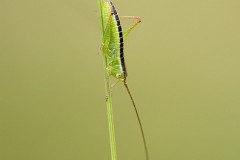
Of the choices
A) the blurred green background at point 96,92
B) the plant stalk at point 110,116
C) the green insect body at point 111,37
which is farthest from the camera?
the blurred green background at point 96,92

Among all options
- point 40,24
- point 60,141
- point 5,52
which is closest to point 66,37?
point 40,24

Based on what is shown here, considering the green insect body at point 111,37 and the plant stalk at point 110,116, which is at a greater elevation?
the green insect body at point 111,37

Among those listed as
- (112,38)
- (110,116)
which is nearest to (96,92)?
(112,38)

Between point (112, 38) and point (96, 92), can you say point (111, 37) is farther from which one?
point (96, 92)

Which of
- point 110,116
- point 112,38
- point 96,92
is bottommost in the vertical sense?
point 96,92

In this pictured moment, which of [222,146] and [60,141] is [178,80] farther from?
[60,141]

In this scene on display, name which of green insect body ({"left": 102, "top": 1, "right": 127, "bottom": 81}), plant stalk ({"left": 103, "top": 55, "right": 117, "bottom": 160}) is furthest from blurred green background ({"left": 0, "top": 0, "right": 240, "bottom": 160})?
plant stalk ({"left": 103, "top": 55, "right": 117, "bottom": 160})

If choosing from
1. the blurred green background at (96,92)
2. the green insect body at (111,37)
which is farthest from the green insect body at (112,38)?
the blurred green background at (96,92)

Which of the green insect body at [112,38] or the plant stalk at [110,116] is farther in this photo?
the green insect body at [112,38]

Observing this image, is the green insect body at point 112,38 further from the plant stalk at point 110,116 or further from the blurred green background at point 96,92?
the blurred green background at point 96,92
